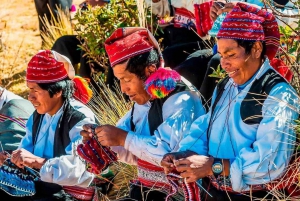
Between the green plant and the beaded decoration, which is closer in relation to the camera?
the beaded decoration

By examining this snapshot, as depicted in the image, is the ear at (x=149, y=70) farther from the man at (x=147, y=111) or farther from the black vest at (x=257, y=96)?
the black vest at (x=257, y=96)

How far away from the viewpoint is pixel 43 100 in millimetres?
4602

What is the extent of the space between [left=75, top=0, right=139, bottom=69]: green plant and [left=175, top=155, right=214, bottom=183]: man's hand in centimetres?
290

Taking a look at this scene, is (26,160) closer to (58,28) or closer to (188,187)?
(188,187)

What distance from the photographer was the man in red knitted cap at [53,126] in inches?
172

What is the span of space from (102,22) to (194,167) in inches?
125

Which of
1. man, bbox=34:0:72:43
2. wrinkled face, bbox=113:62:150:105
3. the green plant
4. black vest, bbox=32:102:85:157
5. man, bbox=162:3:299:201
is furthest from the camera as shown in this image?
man, bbox=34:0:72:43

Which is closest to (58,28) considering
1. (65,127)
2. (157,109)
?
(65,127)

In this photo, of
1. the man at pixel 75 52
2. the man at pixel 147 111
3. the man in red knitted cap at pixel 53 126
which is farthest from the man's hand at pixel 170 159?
the man at pixel 75 52

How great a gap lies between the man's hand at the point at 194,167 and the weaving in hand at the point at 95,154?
0.74 meters

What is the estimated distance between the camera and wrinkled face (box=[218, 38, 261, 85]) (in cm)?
370

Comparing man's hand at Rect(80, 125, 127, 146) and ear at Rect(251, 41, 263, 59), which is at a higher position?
ear at Rect(251, 41, 263, 59)

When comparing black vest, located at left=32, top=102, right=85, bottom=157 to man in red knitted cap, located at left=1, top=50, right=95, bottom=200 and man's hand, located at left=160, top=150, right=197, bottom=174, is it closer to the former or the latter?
man in red knitted cap, located at left=1, top=50, right=95, bottom=200

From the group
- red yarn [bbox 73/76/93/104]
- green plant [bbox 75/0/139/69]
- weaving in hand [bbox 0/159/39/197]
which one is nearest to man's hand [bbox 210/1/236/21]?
red yarn [bbox 73/76/93/104]
